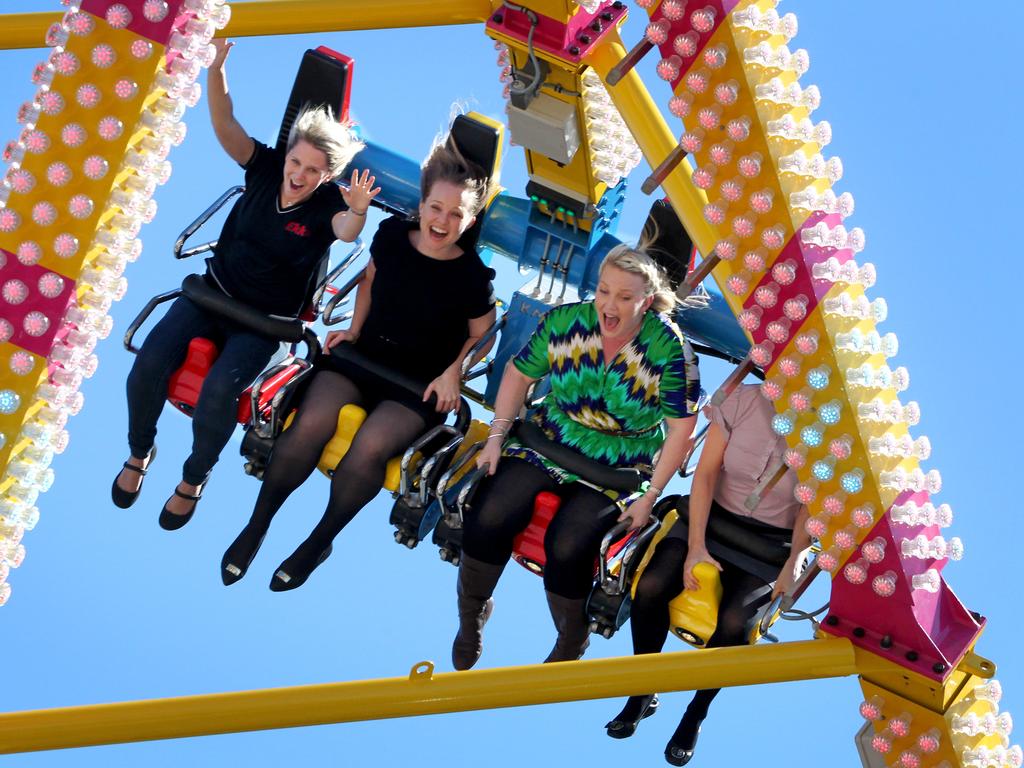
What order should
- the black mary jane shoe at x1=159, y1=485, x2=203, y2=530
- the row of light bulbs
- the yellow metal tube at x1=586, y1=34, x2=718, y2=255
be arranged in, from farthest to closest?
1. the black mary jane shoe at x1=159, y1=485, x2=203, y2=530
2. the yellow metal tube at x1=586, y1=34, x2=718, y2=255
3. the row of light bulbs

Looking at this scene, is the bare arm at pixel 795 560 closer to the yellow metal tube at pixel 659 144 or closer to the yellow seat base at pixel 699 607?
the yellow seat base at pixel 699 607

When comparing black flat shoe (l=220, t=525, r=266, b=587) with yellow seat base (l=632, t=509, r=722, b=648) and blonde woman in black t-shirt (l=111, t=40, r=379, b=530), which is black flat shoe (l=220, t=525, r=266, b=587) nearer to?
blonde woman in black t-shirt (l=111, t=40, r=379, b=530)

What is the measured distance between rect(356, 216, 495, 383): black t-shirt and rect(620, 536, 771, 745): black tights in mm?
1019

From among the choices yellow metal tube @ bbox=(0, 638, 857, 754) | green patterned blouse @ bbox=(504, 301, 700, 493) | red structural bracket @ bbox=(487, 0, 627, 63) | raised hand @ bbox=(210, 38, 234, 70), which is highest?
red structural bracket @ bbox=(487, 0, 627, 63)

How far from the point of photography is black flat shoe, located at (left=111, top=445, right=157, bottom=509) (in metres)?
7.73

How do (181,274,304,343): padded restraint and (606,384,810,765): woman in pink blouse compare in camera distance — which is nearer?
(606,384,810,765): woman in pink blouse

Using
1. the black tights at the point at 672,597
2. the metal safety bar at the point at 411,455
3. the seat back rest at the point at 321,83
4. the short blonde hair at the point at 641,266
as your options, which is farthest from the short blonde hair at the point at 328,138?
the black tights at the point at 672,597

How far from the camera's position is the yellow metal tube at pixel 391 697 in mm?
6199

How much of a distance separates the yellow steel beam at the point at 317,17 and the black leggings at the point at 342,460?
1.13 metres

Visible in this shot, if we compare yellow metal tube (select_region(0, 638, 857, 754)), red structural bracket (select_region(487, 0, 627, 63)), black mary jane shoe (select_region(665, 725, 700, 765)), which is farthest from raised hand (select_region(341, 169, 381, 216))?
black mary jane shoe (select_region(665, 725, 700, 765))

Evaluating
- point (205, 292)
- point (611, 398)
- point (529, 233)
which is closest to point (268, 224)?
point (205, 292)

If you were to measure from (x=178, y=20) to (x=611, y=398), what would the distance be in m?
1.80

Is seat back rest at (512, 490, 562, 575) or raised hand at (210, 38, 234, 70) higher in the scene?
raised hand at (210, 38, 234, 70)

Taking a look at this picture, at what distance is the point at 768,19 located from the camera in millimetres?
6344
